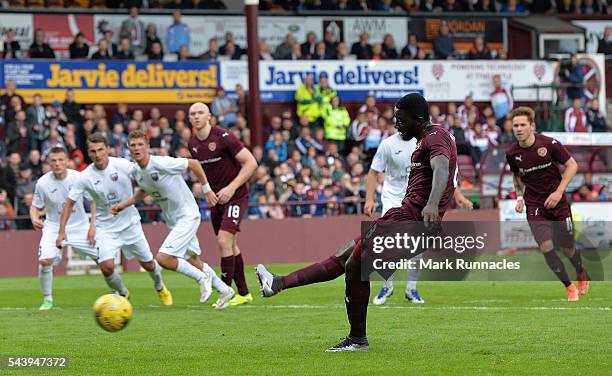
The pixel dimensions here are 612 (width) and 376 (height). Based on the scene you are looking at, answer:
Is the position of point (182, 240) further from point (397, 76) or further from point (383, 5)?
point (383, 5)

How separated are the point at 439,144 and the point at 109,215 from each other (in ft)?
23.6

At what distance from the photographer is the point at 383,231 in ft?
32.1

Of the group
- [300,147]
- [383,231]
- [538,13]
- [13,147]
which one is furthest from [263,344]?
[538,13]

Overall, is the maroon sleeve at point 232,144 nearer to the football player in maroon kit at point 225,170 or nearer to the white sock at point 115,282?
the football player in maroon kit at point 225,170

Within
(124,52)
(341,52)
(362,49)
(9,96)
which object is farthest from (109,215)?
(362,49)

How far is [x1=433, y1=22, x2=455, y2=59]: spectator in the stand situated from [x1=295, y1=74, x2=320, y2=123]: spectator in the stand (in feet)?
16.0

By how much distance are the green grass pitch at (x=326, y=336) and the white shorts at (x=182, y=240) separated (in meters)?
0.69

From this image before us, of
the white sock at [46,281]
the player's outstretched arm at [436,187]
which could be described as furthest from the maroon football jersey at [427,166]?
the white sock at [46,281]

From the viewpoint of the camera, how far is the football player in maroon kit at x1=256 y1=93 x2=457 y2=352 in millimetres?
9731

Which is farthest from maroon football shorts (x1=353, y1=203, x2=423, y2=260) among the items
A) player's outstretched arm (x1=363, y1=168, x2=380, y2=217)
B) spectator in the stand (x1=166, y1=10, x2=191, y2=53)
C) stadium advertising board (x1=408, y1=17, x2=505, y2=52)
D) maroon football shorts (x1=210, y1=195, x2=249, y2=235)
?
stadium advertising board (x1=408, y1=17, x2=505, y2=52)

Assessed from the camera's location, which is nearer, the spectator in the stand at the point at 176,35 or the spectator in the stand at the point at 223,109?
the spectator in the stand at the point at 223,109

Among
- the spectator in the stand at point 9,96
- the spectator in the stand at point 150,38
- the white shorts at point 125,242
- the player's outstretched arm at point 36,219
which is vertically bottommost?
the white shorts at point 125,242

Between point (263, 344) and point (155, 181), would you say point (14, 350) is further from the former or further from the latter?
point (155, 181)

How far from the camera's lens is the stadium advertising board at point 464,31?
35250 millimetres
